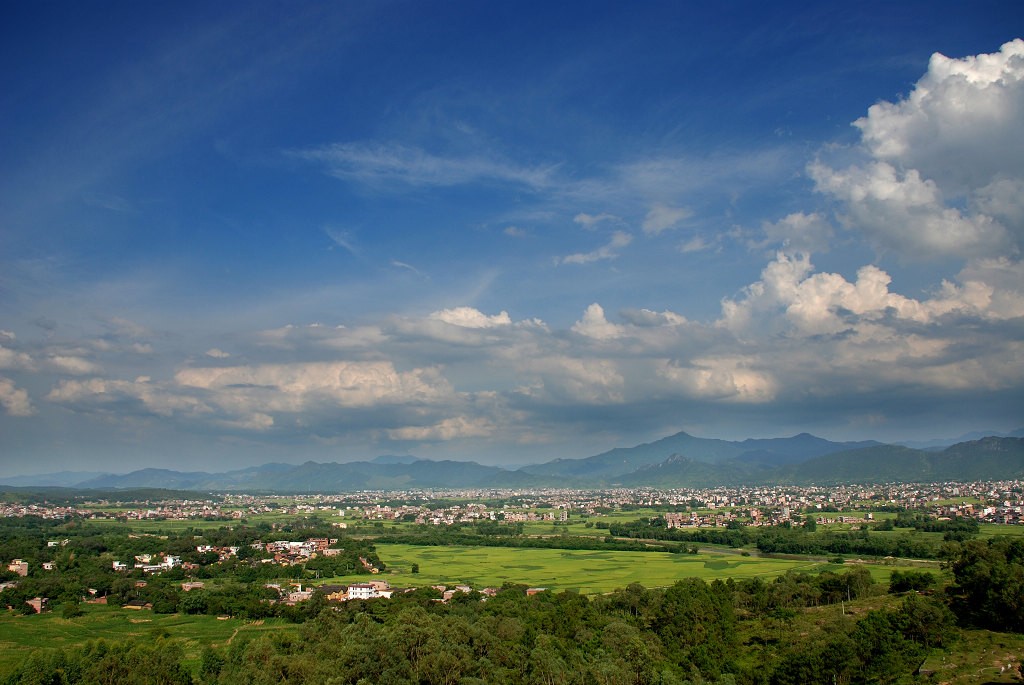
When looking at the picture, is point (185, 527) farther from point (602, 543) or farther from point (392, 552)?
point (602, 543)

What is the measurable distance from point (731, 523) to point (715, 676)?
2844 inches

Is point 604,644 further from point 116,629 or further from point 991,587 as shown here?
point 116,629

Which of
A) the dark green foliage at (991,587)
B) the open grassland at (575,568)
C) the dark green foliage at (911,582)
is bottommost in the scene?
the open grassland at (575,568)

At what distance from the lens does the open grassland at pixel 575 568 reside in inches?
2024

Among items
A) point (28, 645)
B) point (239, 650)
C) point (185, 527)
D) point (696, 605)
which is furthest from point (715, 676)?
point (185, 527)

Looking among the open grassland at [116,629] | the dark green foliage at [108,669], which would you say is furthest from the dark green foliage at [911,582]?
the dark green foliage at [108,669]

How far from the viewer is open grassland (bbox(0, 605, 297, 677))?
122 ft

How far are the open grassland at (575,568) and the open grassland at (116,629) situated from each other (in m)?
12.8

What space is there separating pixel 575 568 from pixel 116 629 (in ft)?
115

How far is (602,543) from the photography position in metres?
79.5

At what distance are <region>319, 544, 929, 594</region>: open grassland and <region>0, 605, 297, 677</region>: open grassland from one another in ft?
42.0

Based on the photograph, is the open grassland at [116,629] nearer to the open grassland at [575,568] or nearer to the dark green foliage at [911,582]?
the open grassland at [575,568]

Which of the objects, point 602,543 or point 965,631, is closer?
point 965,631

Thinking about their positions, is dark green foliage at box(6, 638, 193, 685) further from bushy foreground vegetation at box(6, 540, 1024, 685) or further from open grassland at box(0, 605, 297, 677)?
open grassland at box(0, 605, 297, 677)
